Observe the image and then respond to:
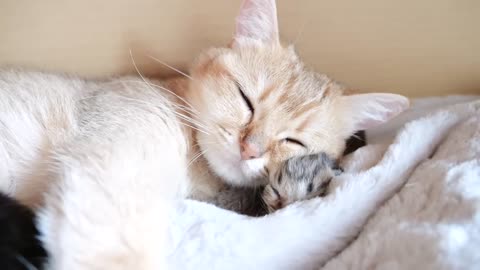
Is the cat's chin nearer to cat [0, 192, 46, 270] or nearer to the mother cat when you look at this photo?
the mother cat

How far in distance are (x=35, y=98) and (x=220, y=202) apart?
589 millimetres

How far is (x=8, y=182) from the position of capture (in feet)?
3.72

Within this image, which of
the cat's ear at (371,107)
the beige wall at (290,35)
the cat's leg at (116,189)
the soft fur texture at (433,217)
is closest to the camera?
the soft fur texture at (433,217)

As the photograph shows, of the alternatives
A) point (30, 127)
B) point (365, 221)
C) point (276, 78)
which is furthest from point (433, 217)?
point (30, 127)

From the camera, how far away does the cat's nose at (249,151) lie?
40.9 inches

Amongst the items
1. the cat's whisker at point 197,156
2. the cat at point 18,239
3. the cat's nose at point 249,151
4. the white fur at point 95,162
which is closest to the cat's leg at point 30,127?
the white fur at point 95,162

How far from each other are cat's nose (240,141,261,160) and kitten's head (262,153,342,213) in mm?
69

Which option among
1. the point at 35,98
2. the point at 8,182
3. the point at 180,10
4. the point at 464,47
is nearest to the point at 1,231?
the point at 8,182

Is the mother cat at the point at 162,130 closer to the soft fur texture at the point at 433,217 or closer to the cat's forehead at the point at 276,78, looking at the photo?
the cat's forehead at the point at 276,78

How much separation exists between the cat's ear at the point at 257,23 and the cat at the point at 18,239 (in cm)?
68

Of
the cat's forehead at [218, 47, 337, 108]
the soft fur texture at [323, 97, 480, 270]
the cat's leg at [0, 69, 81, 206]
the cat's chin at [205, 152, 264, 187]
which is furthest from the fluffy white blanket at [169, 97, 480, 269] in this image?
the cat's leg at [0, 69, 81, 206]

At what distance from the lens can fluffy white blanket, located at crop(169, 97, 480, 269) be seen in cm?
85

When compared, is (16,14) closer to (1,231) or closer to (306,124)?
(1,231)

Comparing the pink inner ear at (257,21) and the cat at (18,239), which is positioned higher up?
the pink inner ear at (257,21)
